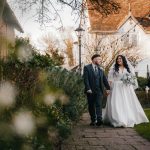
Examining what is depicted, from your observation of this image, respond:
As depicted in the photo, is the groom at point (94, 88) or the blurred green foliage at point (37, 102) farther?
the groom at point (94, 88)

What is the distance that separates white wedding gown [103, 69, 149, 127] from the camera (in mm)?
11602

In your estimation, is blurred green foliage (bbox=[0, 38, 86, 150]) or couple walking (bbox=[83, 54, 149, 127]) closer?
blurred green foliage (bbox=[0, 38, 86, 150])

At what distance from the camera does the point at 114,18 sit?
4538 centimetres

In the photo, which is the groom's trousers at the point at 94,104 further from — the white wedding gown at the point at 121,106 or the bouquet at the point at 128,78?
the bouquet at the point at 128,78

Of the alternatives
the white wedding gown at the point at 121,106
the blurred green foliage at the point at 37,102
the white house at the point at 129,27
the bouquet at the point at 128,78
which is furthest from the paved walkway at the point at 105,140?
the white house at the point at 129,27

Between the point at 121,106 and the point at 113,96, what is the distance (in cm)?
37

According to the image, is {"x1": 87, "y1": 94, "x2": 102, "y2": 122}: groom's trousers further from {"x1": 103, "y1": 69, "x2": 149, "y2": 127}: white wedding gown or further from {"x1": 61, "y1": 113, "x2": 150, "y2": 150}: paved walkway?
{"x1": 61, "y1": 113, "x2": 150, "y2": 150}: paved walkway

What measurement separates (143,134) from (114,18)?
3700 cm

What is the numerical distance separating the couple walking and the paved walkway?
118 centimetres

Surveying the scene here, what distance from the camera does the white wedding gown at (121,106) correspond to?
1160 centimetres

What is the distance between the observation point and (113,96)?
12164 mm

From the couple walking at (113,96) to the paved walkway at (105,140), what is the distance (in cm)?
118

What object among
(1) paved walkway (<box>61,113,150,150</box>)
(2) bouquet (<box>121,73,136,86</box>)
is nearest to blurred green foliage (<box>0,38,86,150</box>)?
(1) paved walkway (<box>61,113,150,150</box>)

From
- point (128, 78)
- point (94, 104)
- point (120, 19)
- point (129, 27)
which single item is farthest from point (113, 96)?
point (120, 19)
